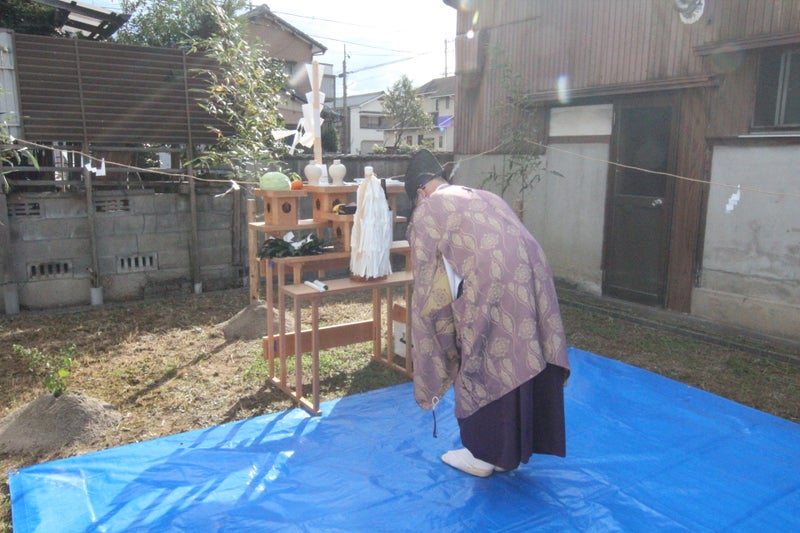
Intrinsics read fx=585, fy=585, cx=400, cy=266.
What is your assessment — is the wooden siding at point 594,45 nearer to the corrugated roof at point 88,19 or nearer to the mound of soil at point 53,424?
the corrugated roof at point 88,19

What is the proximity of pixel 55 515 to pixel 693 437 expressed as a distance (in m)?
3.15

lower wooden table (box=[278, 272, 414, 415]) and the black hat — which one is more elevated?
the black hat

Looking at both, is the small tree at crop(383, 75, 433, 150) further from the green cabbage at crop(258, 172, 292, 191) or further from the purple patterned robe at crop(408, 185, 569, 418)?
the purple patterned robe at crop(408, 185, 569, 418)

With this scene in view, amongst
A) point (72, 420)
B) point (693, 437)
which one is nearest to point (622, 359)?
point (693, 437)

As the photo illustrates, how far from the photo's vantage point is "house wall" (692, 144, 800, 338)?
15.9ft

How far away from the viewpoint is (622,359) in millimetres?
4586

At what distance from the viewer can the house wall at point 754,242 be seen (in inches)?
191

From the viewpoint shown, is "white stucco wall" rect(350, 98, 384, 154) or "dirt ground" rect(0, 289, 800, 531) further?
"white stucco wall" rect(350, 98, 384, 154)

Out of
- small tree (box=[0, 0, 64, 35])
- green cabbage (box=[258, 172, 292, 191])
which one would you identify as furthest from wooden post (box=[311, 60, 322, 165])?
small tree (box=[0, 0, 64, 35])

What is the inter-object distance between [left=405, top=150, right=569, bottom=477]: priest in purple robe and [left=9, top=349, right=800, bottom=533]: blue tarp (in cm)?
27

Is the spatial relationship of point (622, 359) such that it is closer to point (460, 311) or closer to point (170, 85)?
point (460, 311)

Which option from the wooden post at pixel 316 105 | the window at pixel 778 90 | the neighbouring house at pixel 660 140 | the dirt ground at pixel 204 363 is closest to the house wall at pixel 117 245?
the dirt ground at pixel 204 363

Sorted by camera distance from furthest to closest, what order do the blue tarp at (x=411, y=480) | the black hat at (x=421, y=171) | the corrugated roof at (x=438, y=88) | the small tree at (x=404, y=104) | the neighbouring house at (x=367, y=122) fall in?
the neighbouring house at (x=367, y=122)
the corrugated roof at (x=438, y=88)
the small tree at (x=404, y=104)
the black hat at (x=421, y=171)
the blue tarp at (x=411, y=480)

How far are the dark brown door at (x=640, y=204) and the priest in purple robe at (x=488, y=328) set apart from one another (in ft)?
11.9
